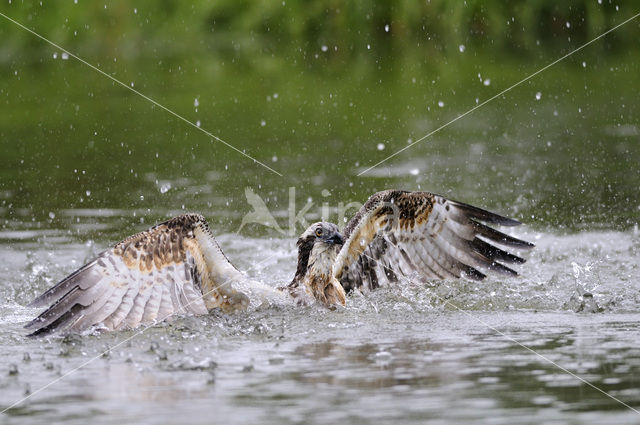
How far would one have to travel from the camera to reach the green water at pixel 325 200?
643 centimetres

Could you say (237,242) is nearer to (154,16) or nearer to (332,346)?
(332,346)

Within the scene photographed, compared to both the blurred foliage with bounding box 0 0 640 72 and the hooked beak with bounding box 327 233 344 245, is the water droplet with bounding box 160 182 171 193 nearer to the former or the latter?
the hooked beak with bounding box 327 233 344 245

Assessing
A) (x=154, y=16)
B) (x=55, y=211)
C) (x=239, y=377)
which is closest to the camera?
(x=239, y=377)

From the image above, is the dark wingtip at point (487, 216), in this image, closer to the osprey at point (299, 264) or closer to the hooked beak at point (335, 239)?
the osprey at point (299, 264)

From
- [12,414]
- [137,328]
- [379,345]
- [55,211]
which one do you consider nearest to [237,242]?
[55,211]

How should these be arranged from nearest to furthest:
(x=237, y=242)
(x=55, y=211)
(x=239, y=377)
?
(x=239, y=377)
(x=237, y=242)
(x=55, y=211)

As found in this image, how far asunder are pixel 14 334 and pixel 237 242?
373cm

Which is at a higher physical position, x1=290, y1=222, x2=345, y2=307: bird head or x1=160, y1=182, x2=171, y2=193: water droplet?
x1=160, y1=182, x2=171, y2=193: water droplet

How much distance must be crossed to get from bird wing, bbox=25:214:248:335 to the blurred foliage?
16222mm

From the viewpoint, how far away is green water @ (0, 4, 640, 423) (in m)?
6.43

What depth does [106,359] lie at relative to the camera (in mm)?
7391

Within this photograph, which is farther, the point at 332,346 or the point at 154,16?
the point at 154,16

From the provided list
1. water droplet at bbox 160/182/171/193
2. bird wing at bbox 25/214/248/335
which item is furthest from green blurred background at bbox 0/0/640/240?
bird wing at bbox 25/214/248/335

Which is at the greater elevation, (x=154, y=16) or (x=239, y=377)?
(x=154, y=16)
